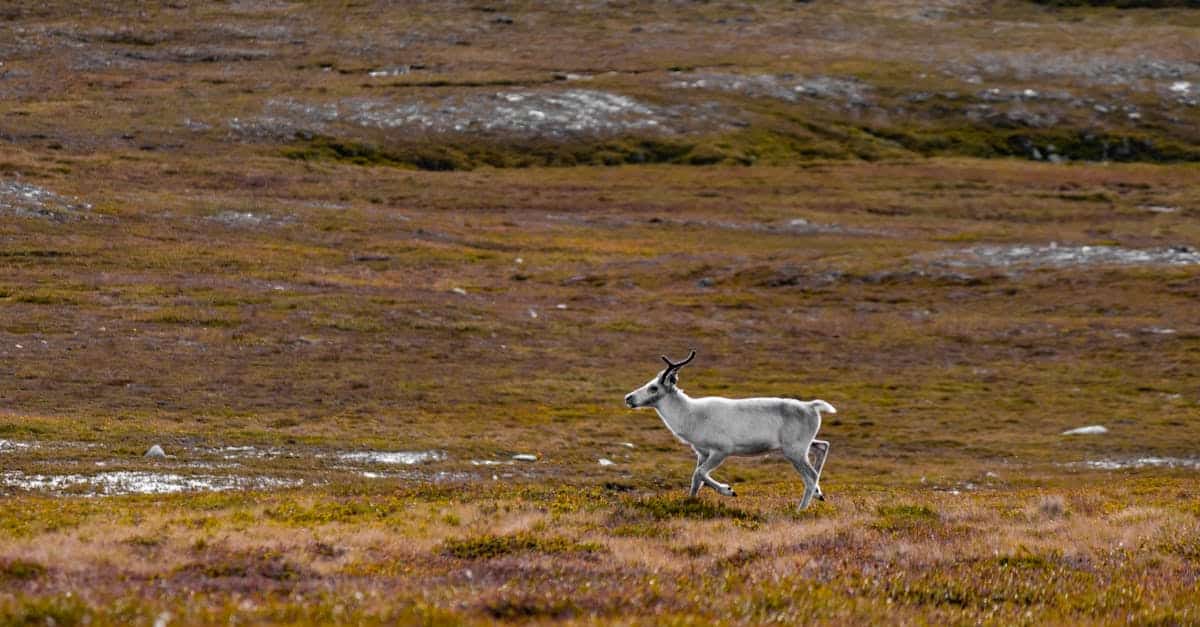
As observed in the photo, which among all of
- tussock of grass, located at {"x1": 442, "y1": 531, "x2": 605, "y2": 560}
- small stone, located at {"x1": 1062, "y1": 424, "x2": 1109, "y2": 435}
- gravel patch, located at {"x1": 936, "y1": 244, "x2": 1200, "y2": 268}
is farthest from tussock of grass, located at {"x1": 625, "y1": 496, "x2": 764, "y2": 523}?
gravel patch, located at {"x1": 936, "y1": 244, "x2": 1200, "y2": 268}

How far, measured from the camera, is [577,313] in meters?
61.6

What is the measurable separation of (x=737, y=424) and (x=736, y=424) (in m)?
0.02

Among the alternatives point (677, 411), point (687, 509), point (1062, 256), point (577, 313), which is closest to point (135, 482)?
point (677, 411)

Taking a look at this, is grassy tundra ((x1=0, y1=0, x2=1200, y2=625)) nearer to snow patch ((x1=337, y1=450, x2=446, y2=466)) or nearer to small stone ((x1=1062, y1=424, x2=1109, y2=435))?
snow patch ((x1=337, y1=450, x2=446, y2=466))

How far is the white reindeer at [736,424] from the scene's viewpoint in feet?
75.0

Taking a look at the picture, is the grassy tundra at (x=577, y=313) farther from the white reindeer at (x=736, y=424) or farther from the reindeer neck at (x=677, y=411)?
the reindeer neck at (x=677, y=411)

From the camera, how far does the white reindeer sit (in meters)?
22.9

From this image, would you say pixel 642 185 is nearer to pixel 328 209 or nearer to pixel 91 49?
pixel 328 209

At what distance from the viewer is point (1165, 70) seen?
155125mm

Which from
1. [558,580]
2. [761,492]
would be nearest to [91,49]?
[761,492]

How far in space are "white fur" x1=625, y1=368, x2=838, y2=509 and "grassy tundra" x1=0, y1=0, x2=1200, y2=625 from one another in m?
1.17

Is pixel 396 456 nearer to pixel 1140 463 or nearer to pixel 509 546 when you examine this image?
pixel 509 546

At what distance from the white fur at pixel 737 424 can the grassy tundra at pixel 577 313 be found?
117 centimetres

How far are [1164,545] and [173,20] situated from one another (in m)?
167
